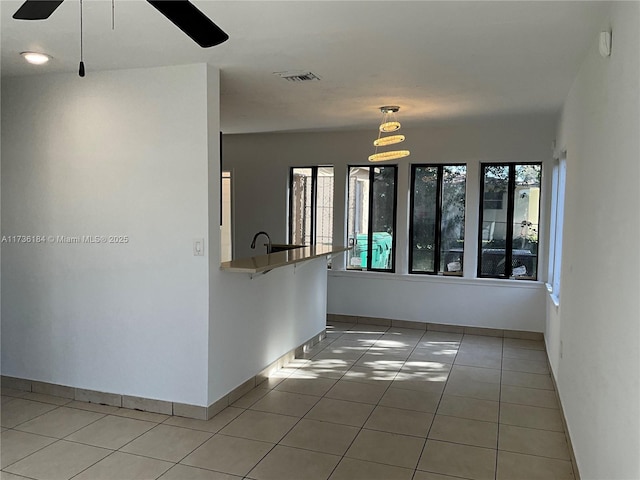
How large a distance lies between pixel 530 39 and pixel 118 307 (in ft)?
10.3

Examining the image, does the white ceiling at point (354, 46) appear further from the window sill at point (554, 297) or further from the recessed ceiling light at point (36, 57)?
the window sill at point (554, 297)

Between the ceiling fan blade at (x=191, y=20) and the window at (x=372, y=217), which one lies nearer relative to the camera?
the ceiling fan blade at (x=191, y=20)

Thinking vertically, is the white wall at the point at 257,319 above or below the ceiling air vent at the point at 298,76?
below

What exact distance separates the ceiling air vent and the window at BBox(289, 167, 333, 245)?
287 centimetres

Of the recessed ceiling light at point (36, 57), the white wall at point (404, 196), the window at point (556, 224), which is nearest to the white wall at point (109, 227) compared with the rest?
the recessed ceiling light at point (36, 57)

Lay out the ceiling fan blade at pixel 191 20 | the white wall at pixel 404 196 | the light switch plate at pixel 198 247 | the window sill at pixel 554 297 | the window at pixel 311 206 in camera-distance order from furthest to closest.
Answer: the window at pixel 311 206
the white wall at pixel 404 196
the window sill at pixel 554 297
the light switch plate at pixel 198 247
the ceiling fan blade at pixel 191 20

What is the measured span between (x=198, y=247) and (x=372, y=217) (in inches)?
132

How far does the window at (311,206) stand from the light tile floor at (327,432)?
240 centimetres

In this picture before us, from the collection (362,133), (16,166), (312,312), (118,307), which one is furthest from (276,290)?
(362,133)

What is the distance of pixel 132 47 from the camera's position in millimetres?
2959

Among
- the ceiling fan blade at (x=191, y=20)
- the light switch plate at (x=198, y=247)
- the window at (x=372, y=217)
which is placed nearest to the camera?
the ceiling fan blade at (x=191, y=20)

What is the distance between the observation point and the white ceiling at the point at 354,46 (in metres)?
2.37

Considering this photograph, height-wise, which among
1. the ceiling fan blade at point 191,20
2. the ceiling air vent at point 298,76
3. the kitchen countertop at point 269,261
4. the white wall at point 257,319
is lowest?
A: the white wall at point 257,319

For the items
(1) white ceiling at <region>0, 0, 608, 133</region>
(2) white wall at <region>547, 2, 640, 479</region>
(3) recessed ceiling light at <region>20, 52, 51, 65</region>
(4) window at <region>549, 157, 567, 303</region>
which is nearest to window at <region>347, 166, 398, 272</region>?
(4) window at <region>549, 157, 567, 303</region>
